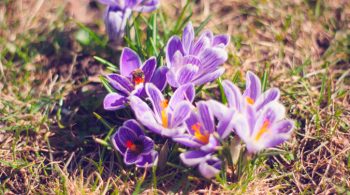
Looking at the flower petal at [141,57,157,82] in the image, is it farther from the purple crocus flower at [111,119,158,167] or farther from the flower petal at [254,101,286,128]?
the flower petal at [254,101,286,128]

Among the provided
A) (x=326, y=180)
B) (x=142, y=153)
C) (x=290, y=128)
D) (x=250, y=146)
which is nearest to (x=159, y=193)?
(x=142, y=153)

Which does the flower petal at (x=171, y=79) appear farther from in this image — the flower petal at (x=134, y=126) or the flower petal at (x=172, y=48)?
the flower petal at (x=134, y=126)

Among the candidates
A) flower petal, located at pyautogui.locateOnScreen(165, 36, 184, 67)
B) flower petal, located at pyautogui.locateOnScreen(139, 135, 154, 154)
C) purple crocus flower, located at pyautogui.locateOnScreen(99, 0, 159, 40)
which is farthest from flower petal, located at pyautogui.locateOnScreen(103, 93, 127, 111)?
purple crocus flower, located at pyautogui.locateOnScreen(99, 0, 159, 40)

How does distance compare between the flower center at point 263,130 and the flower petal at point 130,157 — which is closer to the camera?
the flower center at point 263,130

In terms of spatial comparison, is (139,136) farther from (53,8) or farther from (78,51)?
(53,8)

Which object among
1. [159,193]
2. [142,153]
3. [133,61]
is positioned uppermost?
[133,61]

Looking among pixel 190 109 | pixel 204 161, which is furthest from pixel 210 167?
pixel 190 109

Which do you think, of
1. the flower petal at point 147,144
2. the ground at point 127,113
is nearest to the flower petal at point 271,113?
the ground at point 127,113

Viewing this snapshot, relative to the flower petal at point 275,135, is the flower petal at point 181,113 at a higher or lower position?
higher

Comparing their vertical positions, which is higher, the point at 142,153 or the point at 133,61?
the point at 133,61
